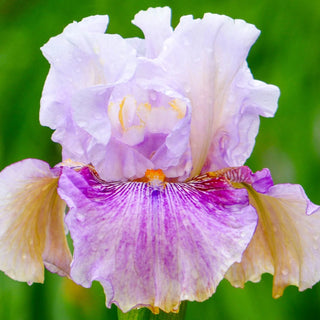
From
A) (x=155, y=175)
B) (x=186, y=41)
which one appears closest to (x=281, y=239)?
(x=155, y=175)

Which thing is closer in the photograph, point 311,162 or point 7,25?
point 311,162

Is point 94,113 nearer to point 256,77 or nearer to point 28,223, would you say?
point 28,223

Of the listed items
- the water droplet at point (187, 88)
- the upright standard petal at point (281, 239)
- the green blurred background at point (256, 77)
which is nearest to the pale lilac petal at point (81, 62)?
the water droplet at point (187, 88)

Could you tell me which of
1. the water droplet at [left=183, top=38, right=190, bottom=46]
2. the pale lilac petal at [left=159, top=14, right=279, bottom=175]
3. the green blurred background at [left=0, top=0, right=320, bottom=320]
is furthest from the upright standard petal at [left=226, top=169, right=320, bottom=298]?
the green blurred background at [left=0, top=0, right=320, bottom=320]

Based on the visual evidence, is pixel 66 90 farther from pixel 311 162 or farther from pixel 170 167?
pixel 311 162

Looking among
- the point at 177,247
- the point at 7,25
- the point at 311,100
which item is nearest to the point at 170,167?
the point at 177,247

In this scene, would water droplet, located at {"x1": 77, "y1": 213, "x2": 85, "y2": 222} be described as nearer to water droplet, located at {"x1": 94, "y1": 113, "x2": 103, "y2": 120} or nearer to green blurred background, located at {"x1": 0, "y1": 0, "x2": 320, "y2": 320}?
water droplet, located at {"x1": 94, "y1": 113, "x2": 103, "y2": 120}
